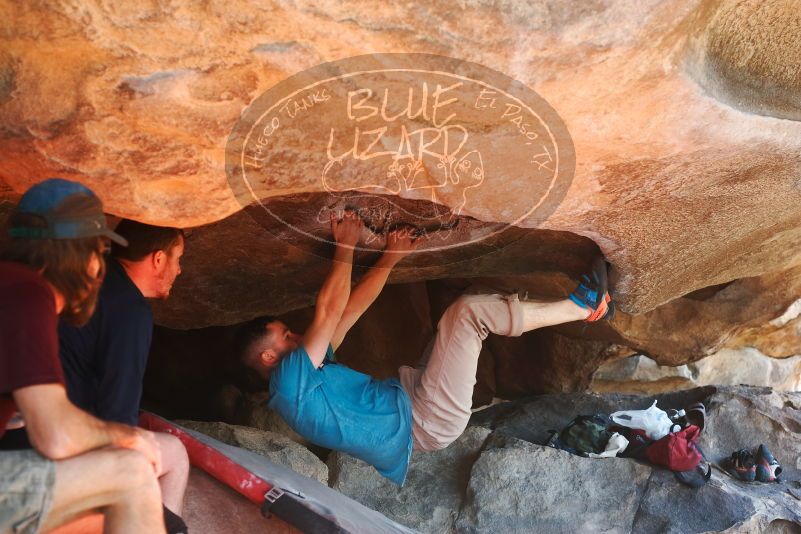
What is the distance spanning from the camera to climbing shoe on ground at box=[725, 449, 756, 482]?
4461 millimetres

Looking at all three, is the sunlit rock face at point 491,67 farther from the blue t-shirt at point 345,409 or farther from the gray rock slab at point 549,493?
the gray rock slab at point 549,493

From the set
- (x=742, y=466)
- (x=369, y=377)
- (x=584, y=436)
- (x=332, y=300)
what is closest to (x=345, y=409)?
(x=369, y=377)

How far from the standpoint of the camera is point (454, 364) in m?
3.69

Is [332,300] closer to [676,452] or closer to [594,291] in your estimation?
[594,291]

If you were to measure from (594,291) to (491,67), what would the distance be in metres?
1.85

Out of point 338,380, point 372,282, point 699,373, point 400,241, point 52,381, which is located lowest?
point 699,373

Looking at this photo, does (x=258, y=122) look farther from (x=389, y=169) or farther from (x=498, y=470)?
(x=498, y=470)

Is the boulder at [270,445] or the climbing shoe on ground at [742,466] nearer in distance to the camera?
the boulder at [270,445]

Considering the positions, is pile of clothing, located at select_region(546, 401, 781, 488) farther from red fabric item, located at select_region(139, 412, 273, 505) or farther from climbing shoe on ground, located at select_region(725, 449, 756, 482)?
red fabric item, located at select_region(139, 412, 273, 505)

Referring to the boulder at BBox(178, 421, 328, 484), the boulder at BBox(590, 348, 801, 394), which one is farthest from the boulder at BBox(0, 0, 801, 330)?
the boulder at BBox(590, 348, 801, 394)

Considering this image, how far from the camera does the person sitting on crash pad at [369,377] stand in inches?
134

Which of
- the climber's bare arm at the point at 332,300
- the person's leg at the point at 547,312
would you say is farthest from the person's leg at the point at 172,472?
the person's leg at the point at 547,312

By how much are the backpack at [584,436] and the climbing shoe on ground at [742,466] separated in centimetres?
71

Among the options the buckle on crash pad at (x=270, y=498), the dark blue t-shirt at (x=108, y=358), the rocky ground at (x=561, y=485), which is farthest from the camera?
the rocky ground at (x=561, y=485)
